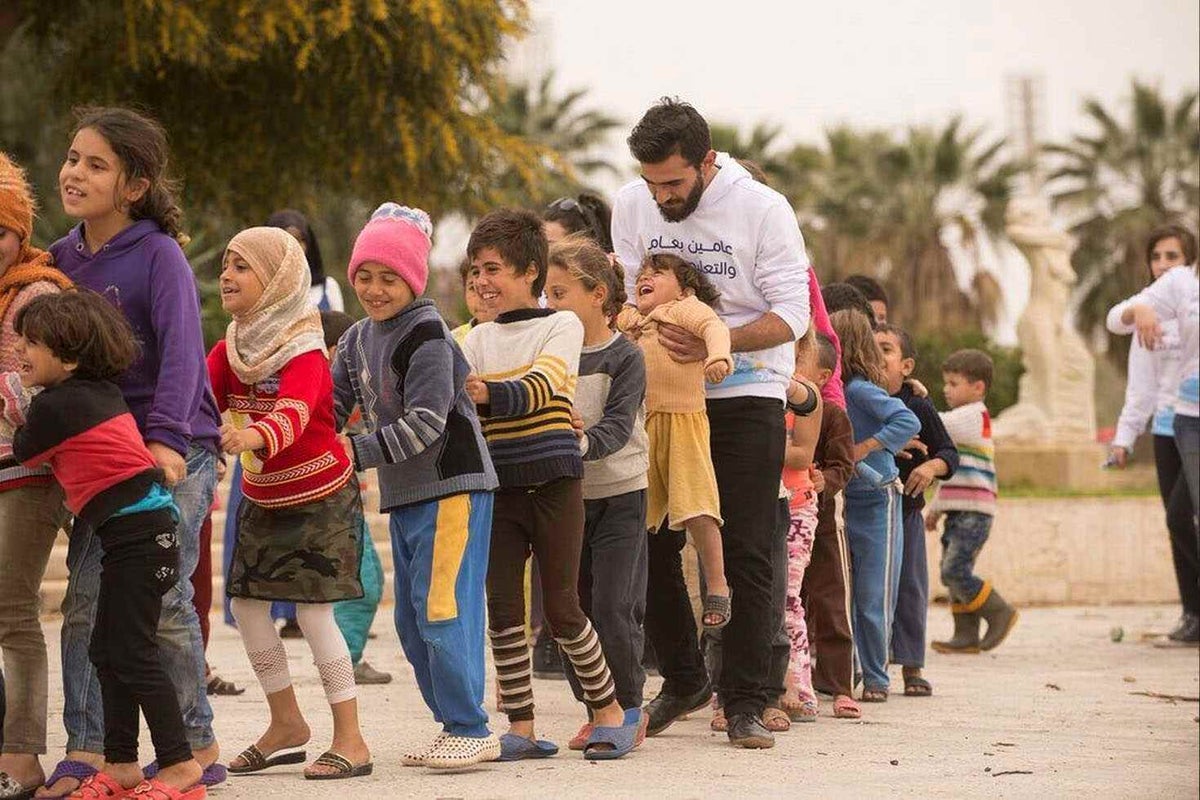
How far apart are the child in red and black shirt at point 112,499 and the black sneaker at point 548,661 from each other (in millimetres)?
3660

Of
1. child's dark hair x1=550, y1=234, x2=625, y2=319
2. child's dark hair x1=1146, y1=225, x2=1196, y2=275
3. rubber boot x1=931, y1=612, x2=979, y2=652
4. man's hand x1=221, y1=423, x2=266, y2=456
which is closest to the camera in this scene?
man's hand x1=221, y1=423, x2=266, y2=456

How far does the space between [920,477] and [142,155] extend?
4.28 meters

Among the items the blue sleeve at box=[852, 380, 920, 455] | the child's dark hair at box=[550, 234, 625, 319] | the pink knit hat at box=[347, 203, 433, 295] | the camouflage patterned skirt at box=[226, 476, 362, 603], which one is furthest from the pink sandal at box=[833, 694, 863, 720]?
the pink knit hat at box=[347, 203, 433, 295]

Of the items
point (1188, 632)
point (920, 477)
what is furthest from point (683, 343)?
point (1188, 632)

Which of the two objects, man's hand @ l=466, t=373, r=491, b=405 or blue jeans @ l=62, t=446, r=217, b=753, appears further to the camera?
man's hand @ l=466, t=373, r=491, b=405

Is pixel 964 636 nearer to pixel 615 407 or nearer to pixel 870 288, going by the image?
pixel 870 288

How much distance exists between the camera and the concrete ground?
5.43m

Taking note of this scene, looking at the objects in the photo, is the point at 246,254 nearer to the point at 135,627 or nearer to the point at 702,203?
the point at 135,627

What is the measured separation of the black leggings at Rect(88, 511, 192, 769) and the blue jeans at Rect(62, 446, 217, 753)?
13cm

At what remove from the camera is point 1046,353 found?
966 inches

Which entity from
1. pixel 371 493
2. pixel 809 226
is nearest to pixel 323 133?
pixel 371 493

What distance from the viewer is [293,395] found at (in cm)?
545

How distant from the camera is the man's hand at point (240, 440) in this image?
5188mm

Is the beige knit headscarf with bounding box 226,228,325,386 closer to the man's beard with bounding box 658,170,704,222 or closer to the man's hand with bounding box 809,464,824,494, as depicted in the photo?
the man's beard with bounding box 658,170,704,222
